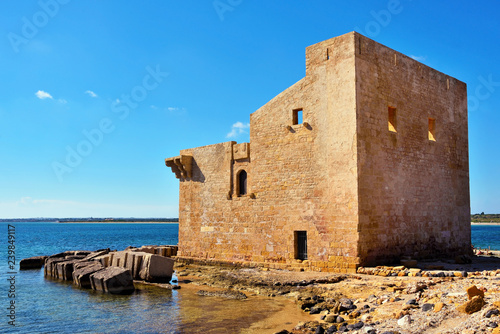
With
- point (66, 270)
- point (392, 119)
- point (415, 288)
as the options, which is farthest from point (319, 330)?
point (66, 270)

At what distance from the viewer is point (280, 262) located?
14180mm

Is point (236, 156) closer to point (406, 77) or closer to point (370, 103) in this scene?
point (370, 103)

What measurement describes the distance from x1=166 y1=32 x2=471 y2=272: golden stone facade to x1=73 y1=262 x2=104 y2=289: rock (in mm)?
4266

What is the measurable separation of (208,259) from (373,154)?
26.6 feet

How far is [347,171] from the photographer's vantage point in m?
12.3

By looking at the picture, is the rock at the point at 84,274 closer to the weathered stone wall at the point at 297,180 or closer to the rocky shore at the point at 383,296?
the rocky shore at the point at 383,296

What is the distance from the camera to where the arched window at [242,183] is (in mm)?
16078

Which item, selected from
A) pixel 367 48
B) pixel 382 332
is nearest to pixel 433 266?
pixel 382 332

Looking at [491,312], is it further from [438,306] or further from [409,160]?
[409,160]

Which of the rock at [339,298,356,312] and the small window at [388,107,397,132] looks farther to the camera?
the small window at [388,107,397,132]

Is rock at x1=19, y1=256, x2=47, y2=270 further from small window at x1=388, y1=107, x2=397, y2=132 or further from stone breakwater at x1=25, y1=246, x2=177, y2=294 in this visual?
small window at x1=388, y1=107, x2=397, y2=132

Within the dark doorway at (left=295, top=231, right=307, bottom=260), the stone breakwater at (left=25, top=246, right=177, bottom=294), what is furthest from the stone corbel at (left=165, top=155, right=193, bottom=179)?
the dark doorway at (left=295, top=231, right=307, bottom=260)

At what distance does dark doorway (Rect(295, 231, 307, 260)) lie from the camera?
13.6 meters

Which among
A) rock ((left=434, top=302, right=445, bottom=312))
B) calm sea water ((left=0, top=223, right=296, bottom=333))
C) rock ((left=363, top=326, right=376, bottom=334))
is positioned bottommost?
calm sea water ((left=0, top=223, right=296, bottom=333))
